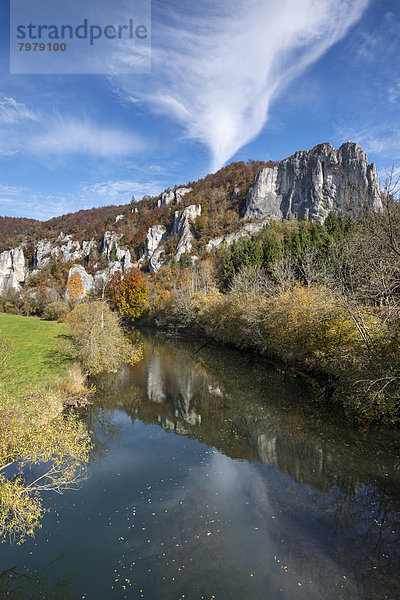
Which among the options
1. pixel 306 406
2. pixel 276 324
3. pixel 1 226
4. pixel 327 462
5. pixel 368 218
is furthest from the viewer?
pixel 1 226

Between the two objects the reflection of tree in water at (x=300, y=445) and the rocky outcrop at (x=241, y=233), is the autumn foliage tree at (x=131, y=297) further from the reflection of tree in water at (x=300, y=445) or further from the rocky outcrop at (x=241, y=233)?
the rocky outcrop at (x=241, y=233)

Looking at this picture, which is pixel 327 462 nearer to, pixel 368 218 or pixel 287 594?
pixel 287 594

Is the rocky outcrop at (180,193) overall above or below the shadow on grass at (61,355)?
above

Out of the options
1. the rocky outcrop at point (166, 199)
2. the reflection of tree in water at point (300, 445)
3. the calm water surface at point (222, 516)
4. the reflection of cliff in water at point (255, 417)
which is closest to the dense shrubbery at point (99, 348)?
the reflection of cliff in water at point (255, 417)

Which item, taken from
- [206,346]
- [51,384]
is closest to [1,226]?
[206,346]

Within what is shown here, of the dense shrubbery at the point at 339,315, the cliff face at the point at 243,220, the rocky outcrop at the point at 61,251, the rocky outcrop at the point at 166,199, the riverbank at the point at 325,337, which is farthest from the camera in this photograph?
the rocky outcrop at the point at 166,199

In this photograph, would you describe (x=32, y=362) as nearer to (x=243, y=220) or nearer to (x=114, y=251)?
(x=243, y=220)

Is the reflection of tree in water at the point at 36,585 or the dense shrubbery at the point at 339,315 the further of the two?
the dense shrubbery at the point at 339,315

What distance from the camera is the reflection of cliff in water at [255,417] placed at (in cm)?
1327

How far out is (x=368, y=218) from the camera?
12.5 metres

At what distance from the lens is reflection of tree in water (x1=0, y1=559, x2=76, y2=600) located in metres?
7.65

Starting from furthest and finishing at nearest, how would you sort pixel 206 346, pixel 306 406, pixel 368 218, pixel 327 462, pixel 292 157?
pixel 292 157, pixel 206 346, pixel 306 406, pixel 327 462, pixel 368 218

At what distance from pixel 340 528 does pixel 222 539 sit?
3.73m

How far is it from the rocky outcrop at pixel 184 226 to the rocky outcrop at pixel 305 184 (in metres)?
19.9
